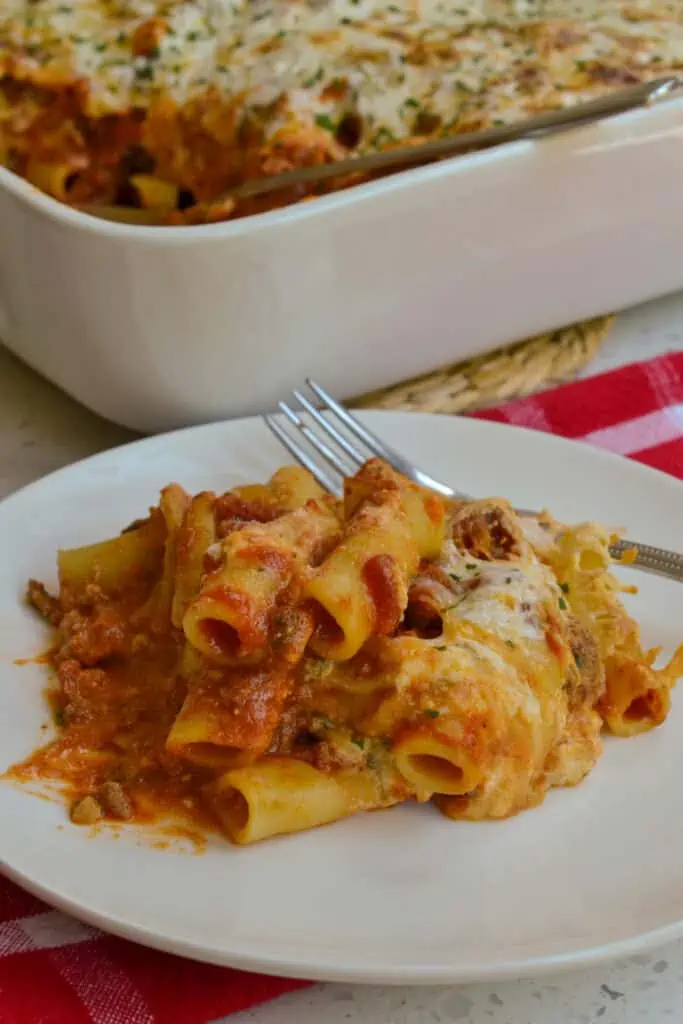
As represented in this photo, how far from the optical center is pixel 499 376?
Result: 7.68 feet

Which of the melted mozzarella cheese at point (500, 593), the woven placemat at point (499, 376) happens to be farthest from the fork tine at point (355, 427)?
the melted mozzarella cheese at point (500, 593)

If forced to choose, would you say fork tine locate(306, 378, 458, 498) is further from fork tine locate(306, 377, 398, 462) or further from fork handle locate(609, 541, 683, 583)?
fork handle locate(609, 541, 683, 583)

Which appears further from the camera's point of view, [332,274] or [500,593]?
[332,274]

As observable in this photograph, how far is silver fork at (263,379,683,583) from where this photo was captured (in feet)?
6.18

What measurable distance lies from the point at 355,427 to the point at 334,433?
3 cm

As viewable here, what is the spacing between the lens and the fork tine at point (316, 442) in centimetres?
192

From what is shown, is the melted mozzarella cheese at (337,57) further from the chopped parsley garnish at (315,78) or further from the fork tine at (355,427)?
the fork tine at (355,427)

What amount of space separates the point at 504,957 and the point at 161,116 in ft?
5.06

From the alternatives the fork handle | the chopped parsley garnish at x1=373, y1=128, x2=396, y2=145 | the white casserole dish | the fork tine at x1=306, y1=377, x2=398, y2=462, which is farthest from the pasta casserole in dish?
the fork handle

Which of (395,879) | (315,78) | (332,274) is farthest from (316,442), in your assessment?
(395,879)

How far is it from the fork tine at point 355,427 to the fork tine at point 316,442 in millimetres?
44

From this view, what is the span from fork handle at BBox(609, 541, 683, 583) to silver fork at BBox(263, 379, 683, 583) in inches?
6.3

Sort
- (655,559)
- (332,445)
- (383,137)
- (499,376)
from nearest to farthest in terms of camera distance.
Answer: (655,559), (332,445), (383,137), (499,376)

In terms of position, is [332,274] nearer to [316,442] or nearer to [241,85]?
[316,442]
